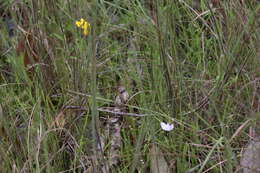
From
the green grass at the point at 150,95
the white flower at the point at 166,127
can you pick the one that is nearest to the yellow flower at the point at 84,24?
the green grass at the point at 150,95

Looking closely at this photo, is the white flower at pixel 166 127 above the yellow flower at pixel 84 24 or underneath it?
underneath

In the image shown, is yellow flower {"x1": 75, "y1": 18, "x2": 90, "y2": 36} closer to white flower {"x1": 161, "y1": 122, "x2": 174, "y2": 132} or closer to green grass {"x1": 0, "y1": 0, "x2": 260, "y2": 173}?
green grass {"x1": 0, "y1": 0, "x2": 260, "y2": 173}

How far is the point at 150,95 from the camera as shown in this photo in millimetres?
1774

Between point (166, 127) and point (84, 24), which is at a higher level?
point (84, 24)

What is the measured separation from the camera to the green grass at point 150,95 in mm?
1621

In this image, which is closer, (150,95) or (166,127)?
(166,127)

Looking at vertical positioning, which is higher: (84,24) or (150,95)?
(84,24)

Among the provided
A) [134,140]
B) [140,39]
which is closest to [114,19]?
[140,39]

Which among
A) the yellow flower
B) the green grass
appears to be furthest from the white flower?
the yellow flower

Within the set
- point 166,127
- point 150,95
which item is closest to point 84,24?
point 150,95

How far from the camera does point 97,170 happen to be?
5.02 ft

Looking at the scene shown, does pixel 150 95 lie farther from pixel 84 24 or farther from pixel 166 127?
pixel 84 24

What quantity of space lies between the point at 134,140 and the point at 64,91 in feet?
1.13

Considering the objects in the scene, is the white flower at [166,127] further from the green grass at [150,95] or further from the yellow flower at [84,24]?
the yellow flower at [84,24]
